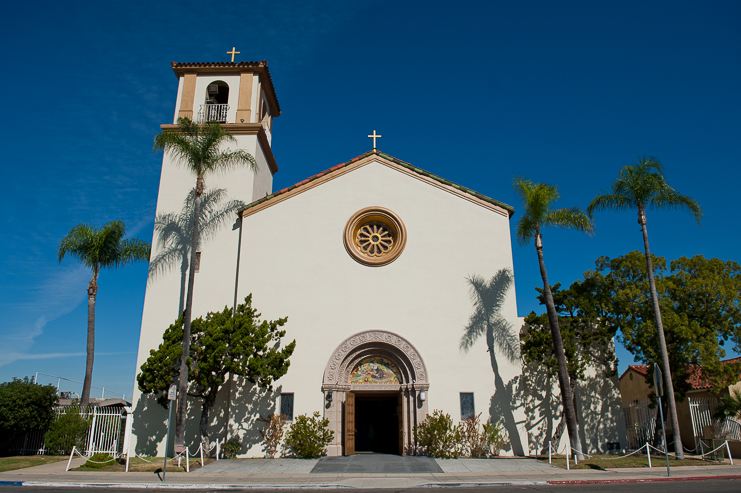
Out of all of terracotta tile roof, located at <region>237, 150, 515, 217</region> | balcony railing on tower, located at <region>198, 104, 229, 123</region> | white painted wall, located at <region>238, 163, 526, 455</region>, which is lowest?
white painted wall, located at <region>238, 163, 526, 455</region>

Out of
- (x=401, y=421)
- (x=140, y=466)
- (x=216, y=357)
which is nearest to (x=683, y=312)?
(x=401, y=421)

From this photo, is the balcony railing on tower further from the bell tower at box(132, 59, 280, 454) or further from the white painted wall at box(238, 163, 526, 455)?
the white painted wall at box(238, 163, 526, 455)

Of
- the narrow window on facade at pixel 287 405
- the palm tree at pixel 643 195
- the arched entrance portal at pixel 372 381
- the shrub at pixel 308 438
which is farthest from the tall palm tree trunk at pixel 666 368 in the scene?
the narrow window on facade at pixel 287 405

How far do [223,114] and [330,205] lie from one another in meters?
7.70

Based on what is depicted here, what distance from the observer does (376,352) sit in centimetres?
1889

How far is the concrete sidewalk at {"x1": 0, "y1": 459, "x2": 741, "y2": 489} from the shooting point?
12477 mm

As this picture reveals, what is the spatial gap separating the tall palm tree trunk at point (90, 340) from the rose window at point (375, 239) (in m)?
13.2

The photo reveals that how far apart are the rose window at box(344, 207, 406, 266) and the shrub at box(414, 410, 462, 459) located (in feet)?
21.3

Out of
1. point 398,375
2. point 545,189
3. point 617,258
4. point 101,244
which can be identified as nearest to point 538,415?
point 398,375

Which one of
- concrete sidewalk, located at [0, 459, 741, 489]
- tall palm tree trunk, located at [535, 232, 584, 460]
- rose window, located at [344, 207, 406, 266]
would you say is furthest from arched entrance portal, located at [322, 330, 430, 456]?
tall palm tree trunk, located at [535, 232, 584, 460]

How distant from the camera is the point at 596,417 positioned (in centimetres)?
1894

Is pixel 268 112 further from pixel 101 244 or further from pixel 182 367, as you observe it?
pixel 182 367

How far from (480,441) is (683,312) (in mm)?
9395

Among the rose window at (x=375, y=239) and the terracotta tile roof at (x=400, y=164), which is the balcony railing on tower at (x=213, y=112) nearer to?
the terracotta tile roof at (x=400, y=164)
